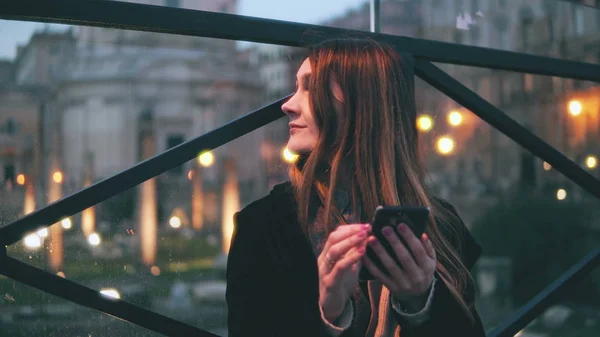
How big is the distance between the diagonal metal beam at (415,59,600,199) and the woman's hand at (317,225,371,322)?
0.77 meters

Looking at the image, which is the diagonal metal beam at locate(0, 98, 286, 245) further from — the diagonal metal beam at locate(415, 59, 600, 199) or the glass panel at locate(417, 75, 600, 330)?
the glass panel at locate(417, 75, 600, 330)

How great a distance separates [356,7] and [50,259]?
1.56 meters

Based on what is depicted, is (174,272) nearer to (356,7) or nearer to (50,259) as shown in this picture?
(50,259)

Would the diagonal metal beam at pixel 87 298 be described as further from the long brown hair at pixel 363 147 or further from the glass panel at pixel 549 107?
the glass panel at pixel 549 107

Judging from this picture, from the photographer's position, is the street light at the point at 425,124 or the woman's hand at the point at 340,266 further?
the street light at the point at 425,124

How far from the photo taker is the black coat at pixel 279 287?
1238 millimetres

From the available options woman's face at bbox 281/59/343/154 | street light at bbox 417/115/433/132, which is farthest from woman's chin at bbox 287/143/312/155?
street light at bbox 417/115/433/132

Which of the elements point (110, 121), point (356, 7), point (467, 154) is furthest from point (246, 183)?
point (356, 7)

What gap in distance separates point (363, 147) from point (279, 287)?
0.32 m

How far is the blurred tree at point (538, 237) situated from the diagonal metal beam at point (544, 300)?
60.4 ft

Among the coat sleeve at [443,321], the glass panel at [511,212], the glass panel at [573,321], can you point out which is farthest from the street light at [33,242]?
the glass panel at [511,212]

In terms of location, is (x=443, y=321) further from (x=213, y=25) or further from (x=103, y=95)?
(x=103, y=95)

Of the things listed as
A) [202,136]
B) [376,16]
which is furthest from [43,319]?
[376,16]

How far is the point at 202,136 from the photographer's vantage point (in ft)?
4.95
